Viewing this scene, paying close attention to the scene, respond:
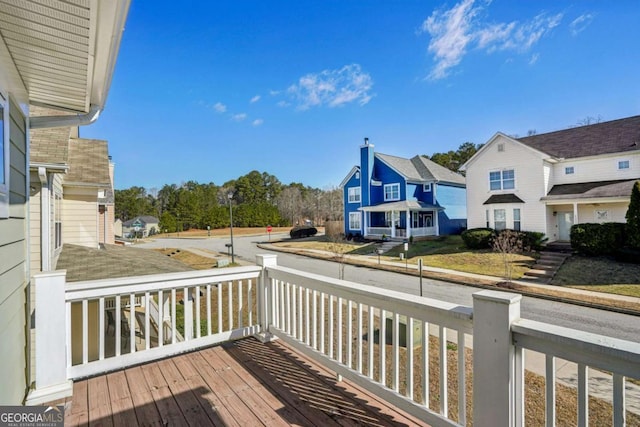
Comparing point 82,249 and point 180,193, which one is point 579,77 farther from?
point 180,193

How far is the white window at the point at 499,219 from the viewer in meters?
17.7

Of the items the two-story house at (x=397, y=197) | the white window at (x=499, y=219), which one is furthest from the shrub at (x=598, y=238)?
the two-story house at (x=397, y=197)

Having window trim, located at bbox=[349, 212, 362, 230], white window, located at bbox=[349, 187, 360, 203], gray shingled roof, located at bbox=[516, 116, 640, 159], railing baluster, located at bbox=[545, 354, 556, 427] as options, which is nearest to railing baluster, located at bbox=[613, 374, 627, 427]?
railing baluster, located at bbox=[545, 354, 556, 427]

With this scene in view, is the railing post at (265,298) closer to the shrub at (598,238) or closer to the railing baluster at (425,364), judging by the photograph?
the railing baluster at (425,364)

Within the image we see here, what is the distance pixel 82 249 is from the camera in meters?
7.57

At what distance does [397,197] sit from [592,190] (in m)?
11.2

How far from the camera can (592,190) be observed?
49.8 feet

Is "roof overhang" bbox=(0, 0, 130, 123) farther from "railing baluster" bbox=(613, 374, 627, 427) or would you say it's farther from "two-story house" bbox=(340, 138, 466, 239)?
"two-story house" bbox=(340, 138, 466, 239)

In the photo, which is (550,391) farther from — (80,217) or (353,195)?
(353,195)

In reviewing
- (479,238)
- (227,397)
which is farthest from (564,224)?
(227,397)

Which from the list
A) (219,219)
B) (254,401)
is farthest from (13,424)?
(219,219)

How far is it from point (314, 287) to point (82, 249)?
24.4 feet

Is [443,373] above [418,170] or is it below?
below

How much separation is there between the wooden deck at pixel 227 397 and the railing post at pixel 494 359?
0.74 meters
